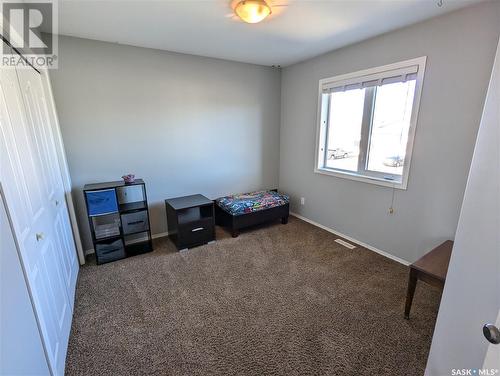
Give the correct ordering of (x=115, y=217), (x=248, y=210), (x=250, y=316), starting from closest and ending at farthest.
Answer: (x=250, y=316) → (x=115, y=217) → (x=248, y=210)

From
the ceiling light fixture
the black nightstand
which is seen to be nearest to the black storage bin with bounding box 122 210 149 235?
the black nightstand

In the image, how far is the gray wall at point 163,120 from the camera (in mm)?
2549

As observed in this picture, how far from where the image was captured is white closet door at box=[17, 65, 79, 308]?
1653 millimetres

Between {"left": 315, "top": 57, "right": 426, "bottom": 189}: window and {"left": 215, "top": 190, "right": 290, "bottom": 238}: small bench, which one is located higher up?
{"left": 315, "top": 57, "right": 426, "bottom": 189}: window

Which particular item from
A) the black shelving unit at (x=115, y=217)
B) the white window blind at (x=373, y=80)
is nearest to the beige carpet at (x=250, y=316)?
the black shelving unit at (x=115, y=217)

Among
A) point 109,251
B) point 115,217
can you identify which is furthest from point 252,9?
point 109,251

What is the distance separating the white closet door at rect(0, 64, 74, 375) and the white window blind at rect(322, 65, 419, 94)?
2956 mm

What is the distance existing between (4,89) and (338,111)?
3.11m

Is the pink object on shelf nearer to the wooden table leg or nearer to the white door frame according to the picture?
the white door frame

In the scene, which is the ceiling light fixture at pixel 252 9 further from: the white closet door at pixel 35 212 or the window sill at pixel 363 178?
the window sill at pixel 363 178

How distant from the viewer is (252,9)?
1737mm

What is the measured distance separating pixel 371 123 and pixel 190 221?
2397mm

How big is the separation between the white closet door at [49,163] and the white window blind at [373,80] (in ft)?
9.66

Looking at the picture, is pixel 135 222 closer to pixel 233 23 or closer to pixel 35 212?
pixel 35 212
